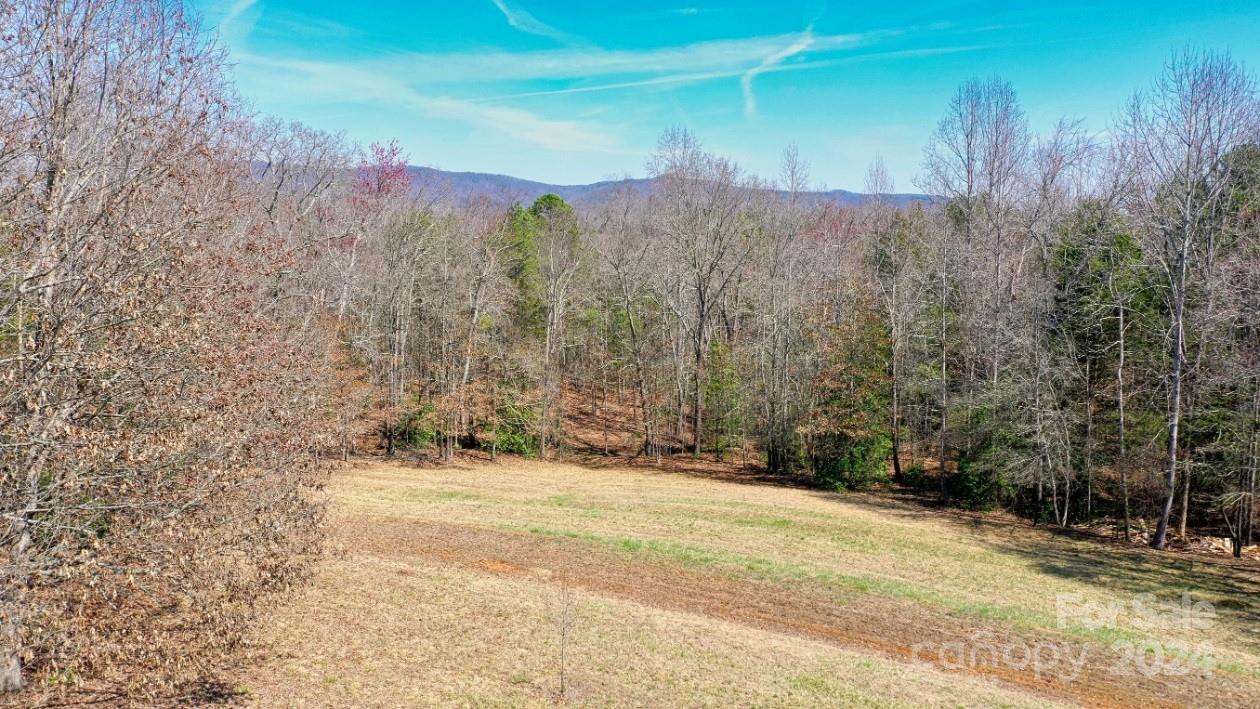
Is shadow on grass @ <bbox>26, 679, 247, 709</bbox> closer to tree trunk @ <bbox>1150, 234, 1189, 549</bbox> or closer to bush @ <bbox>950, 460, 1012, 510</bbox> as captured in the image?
tree trunk @ <bbox>1150, 234, 1189, 549</bbox>

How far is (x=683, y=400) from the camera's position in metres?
35.1

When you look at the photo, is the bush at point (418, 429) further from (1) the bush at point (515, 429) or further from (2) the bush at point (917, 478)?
(2) the bush at point (917, 478)

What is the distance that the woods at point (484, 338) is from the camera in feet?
21.1

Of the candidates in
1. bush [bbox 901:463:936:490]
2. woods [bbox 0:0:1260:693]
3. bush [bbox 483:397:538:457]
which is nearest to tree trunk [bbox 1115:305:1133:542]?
woods [bbox 0:0:1260:693]

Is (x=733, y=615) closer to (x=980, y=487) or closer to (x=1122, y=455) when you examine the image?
(x=1122, y=455)

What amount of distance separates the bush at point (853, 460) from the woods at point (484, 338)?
9cm

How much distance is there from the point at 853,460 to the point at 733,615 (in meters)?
16.8

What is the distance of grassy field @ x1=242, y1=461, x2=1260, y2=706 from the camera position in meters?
9.73

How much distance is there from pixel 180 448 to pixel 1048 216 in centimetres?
2917

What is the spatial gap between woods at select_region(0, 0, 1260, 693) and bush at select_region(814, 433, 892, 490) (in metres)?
0.09

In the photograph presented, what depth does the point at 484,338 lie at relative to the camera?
32.1 m

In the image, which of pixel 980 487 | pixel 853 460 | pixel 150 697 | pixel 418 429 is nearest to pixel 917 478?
pixel 853 460

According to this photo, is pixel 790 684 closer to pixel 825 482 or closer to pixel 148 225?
pixel 148 225

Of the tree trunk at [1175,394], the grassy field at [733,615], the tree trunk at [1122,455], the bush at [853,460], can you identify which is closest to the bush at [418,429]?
the grassy field at [733,615]
